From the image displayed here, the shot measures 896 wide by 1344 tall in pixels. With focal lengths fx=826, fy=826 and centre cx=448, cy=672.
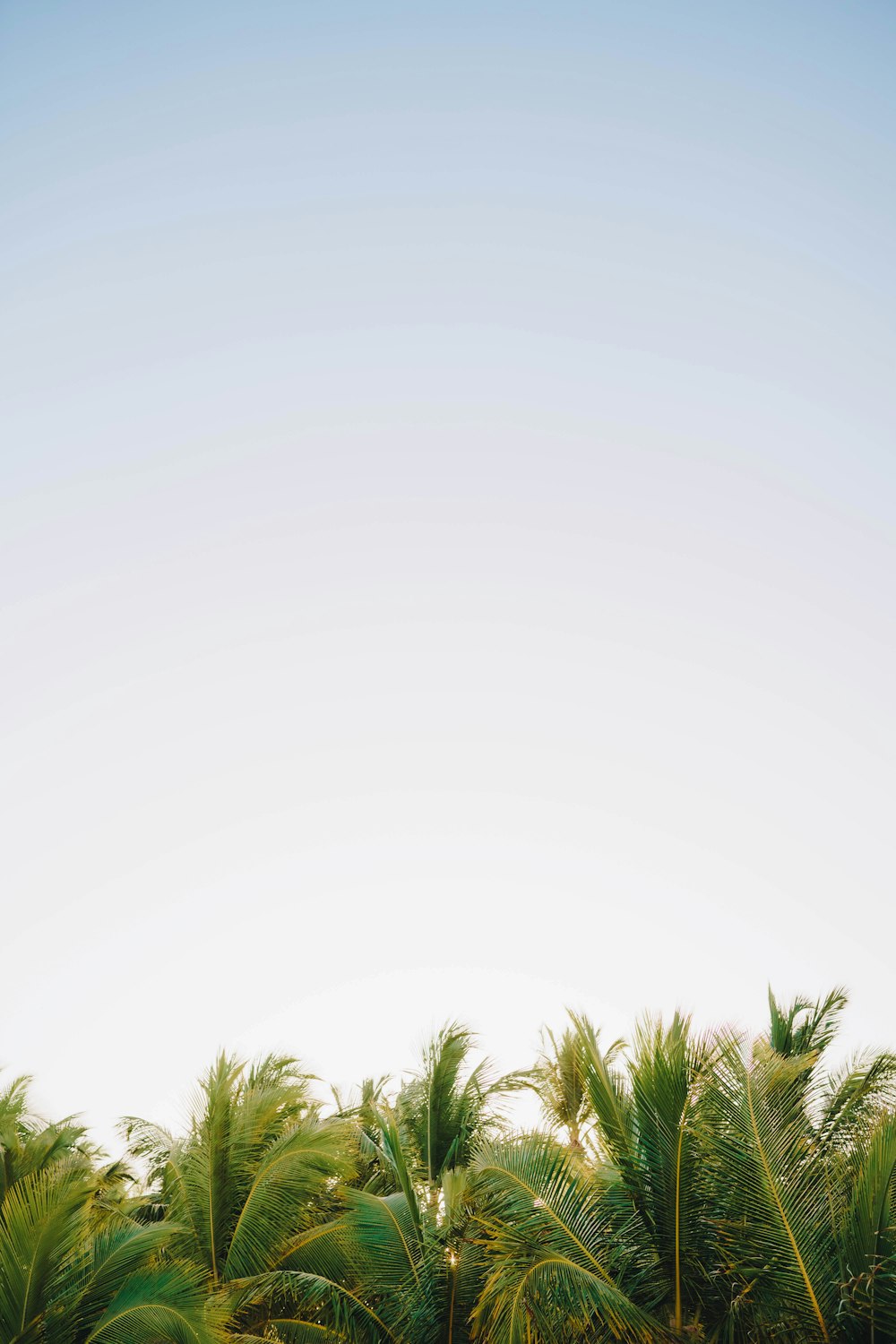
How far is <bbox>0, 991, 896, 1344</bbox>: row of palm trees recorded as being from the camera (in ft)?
23.4

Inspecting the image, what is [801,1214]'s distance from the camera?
23.1 ft

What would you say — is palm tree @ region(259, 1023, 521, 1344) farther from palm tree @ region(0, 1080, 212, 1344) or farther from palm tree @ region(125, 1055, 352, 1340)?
palm tree @ region(0, 1080, 212, 1344)

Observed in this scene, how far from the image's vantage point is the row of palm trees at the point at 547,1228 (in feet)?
23.4

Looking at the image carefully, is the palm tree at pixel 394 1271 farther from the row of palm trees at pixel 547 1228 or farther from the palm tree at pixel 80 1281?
the palm tree at pixel 80 1281

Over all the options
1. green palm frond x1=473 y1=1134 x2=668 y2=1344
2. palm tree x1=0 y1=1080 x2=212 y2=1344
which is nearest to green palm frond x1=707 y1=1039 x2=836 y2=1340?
green palm frond x1=473 y1=1134 x2=668 y2=1344

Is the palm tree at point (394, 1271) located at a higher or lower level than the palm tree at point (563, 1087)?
lower

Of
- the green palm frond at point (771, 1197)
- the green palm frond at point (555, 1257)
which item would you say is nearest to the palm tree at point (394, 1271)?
the green palm frond at point (555, 1257)

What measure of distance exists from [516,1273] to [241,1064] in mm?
5776

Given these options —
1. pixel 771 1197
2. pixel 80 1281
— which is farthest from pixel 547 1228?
pixel 80 1281

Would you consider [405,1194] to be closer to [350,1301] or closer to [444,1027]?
[350,1301]

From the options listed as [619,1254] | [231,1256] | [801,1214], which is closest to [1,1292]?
[231,1256]

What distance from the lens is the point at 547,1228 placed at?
8.01 metres

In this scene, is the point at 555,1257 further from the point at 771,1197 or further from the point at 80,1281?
the point at 80,1281

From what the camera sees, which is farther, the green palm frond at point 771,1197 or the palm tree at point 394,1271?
the palm tree at point 394,1271
